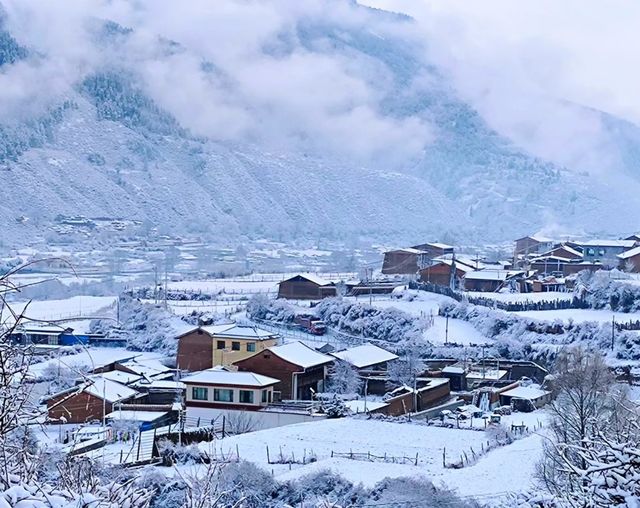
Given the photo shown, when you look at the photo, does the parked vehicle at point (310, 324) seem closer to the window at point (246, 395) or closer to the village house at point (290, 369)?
the village house at point (290, 369)

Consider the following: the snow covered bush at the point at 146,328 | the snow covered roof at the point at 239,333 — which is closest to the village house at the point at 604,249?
the snow covered bush at the point at 146,328

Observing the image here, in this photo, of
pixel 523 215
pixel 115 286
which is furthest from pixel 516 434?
pixel 523 215

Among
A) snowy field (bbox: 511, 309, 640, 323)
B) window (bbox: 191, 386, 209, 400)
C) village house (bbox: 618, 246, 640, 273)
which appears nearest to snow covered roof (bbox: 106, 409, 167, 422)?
window (bbox: 191, 386, 209, 400)

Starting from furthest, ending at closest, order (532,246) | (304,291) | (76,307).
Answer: (532,246), (76,307), (304,291)

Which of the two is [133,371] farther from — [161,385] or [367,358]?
[367,358]

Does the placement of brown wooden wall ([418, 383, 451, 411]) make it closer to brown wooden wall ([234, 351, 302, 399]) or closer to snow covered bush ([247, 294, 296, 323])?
brown wooden wall ([234, 351, 302, 399])

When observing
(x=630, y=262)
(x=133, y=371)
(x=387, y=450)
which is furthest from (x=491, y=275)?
(x=387, y=450)
